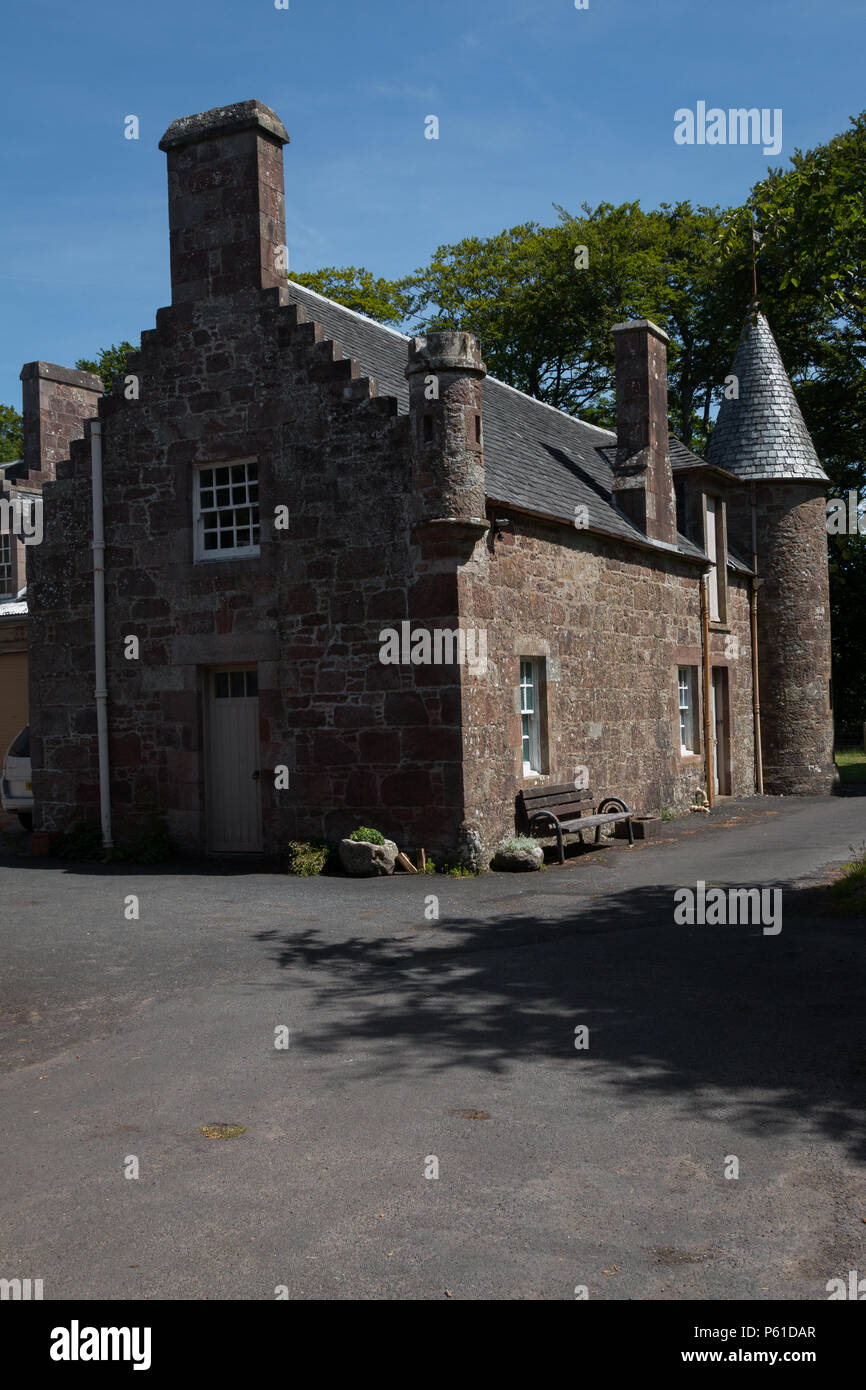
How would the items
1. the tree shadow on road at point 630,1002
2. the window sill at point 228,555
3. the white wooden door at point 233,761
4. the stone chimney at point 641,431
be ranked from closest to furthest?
1. the tree shadow on road at point 630,1002
2. the window sill at point 228,555
3. the white wooden door at point 233,761
4. the stone chimney at point 641,431

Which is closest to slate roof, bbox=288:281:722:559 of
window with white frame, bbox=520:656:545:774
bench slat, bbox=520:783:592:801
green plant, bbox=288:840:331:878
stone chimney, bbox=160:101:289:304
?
stone chimney, bbox=160:101:289:304

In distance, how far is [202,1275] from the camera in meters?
4.20

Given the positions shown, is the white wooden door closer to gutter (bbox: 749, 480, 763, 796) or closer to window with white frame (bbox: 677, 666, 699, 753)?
window with white frame (bbox: 677, 666, 699, 753)

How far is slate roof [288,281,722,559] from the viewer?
16188 mm

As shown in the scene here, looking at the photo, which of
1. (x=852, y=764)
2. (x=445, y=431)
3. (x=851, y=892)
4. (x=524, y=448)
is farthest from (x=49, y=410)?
(x=852, y=764)

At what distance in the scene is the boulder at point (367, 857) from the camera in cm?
1388

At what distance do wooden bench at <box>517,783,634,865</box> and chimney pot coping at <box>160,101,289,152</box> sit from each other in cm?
907

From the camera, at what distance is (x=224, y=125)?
15602 mm

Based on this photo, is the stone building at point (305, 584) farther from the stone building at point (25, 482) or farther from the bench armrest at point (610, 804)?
the stone building at point (25, 482)

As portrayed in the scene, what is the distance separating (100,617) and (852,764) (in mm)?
26115

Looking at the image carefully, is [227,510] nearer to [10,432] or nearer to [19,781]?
[19,781]

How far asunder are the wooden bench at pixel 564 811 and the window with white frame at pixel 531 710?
458mm

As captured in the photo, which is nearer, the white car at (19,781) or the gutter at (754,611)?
the white car at (19,781)

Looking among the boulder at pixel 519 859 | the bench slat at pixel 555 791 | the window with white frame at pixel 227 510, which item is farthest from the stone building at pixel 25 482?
the boulder at pixel 519 859
